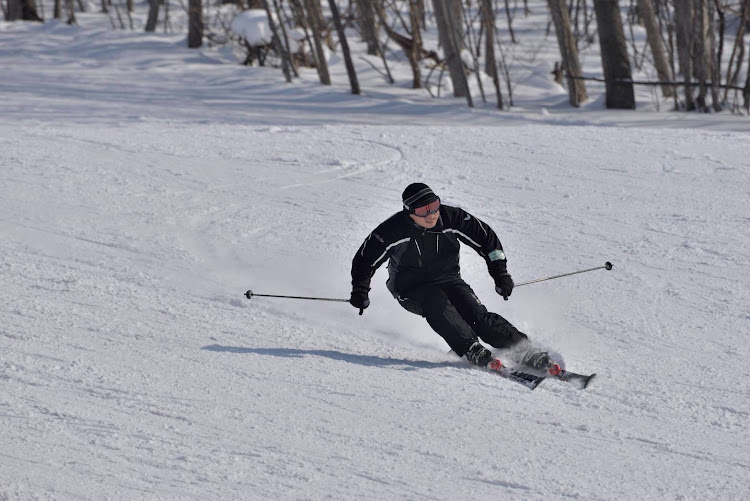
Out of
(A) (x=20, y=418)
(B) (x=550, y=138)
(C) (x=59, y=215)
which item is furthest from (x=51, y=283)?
(B) (x=550, y=138)

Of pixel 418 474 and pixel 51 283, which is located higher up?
pixel 51 283

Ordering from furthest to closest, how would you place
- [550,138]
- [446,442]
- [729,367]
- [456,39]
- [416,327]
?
[456,39]
[550,138]
[416,327]
[729,367]
[446,442]

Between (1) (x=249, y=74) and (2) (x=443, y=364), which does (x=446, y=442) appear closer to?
(2) (x=443, y=364)

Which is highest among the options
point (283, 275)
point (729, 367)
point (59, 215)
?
point (59, 215)

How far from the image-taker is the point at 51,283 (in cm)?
651

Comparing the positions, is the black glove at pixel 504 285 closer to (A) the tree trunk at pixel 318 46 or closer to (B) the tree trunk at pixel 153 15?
(A) the tree trunk at pixel 318 46

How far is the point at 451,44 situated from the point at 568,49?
2.12 m

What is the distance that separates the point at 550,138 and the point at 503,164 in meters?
1.28

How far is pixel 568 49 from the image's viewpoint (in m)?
15.4

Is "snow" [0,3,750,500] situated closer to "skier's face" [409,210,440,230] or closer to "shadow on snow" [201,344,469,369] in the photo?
"shadow on snow" [201,344,469,369]

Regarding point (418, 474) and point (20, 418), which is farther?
point (20, 418)

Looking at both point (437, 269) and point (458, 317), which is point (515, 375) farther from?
point (437, 269)

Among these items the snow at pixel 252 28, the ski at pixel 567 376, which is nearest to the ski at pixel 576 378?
the ski at pixel 567 376

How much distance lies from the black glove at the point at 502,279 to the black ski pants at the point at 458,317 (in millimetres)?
150
